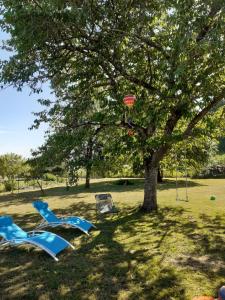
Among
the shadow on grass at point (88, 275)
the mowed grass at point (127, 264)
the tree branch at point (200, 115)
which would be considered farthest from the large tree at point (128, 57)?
the shadow on grass at point (88, 275)

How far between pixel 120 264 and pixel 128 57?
7.97 metres

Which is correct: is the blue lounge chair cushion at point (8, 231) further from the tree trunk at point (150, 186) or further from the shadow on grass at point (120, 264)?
the tree trunk at point (150, 186)

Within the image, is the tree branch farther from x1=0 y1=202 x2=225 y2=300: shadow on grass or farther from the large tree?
x1=0 y1=202 x2=225 y2=300: shadow on grass

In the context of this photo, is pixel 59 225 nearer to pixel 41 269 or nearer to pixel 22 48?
pixel 41 269

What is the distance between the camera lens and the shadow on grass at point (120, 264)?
A: 6.02 metres

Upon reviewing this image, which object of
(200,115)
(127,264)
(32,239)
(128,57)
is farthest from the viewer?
(200,115)

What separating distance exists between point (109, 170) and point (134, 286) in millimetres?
10014

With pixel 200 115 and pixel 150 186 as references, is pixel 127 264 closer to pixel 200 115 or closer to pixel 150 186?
pixel 150 186

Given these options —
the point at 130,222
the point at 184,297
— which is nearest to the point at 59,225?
the point at 130,222

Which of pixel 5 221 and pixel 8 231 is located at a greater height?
pixel 5 221

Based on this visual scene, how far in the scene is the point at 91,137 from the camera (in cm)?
1289

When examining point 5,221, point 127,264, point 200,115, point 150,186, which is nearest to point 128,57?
point 200,115

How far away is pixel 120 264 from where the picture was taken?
754 centimetres

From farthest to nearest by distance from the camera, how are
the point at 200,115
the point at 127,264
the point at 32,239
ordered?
1. the point at 200,115
2. the point at 32,239
3. the point at 127,264
